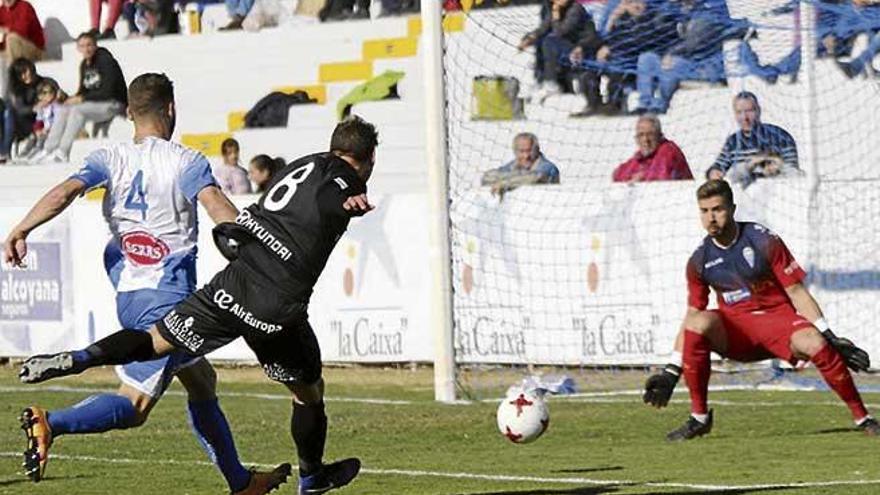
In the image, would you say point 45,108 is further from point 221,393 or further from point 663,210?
point 663,210

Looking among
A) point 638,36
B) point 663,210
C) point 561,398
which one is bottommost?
point 561,398

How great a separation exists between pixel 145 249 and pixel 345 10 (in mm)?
17072

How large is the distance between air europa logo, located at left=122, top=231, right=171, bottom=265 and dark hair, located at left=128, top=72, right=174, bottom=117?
23.1 inches

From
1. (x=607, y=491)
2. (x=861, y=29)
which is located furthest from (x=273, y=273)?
(x=861, y=29)

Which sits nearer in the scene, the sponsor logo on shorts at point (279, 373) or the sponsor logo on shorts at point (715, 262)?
the sponsor logo on shorts at point (279, 373)

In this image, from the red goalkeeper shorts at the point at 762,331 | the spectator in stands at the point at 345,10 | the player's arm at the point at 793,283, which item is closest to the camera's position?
the player's arm at the point at 793,283

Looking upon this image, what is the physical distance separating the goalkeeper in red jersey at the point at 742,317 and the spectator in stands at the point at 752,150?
411 cm

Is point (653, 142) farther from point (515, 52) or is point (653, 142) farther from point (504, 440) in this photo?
point (504, 440)

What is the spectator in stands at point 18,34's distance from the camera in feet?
93.5

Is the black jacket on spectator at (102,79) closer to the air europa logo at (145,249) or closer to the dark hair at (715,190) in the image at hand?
the dark hair at (715,190)

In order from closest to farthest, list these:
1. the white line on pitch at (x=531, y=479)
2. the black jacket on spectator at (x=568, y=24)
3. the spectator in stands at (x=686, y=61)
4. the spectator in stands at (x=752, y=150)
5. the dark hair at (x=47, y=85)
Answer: the white line on pitch at (x=531, y=479) → the spectator in stands at (x=752, y=150) → the spectator in stands at (x=686, y=61) → the black jacket on spectator at (x=568, y=24) → the dark hair at (x=47, y=85)

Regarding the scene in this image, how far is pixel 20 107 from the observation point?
27.9m

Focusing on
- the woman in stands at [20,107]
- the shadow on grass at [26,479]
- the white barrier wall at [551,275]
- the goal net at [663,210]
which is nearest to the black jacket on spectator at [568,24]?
the goal net at [663,210]

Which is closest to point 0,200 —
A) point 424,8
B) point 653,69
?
point 653,69
